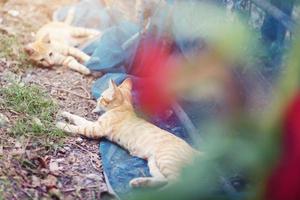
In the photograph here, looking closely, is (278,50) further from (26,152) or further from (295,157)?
(26,152)

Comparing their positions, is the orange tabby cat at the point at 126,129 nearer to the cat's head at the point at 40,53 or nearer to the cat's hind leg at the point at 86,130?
the cat's hind leg at the point at 86,130

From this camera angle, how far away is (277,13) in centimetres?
156

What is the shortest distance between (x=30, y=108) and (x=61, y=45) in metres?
1.20

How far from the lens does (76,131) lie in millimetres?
2646

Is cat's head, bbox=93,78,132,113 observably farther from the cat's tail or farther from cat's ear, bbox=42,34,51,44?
the cat's tail

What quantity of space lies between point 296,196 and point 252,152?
0.48 feet

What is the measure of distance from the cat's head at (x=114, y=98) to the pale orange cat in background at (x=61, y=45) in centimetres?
70

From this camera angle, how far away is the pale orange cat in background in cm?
359

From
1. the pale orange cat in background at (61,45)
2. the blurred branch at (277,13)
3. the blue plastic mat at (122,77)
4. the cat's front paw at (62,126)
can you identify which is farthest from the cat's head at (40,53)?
the blurred branch at (277,13)

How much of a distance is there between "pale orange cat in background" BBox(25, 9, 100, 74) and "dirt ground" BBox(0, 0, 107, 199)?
18cm

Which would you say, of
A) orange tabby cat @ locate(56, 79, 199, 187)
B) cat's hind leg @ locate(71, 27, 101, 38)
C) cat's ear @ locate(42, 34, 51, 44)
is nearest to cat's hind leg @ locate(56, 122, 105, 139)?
orange tabby cat @ locate(56, 79, 199, 187)

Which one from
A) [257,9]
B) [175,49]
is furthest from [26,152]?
[257,9]

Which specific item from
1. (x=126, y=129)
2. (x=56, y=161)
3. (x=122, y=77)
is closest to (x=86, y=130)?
(x=126, y=129)

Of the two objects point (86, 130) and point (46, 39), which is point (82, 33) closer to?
point (46, 39)
